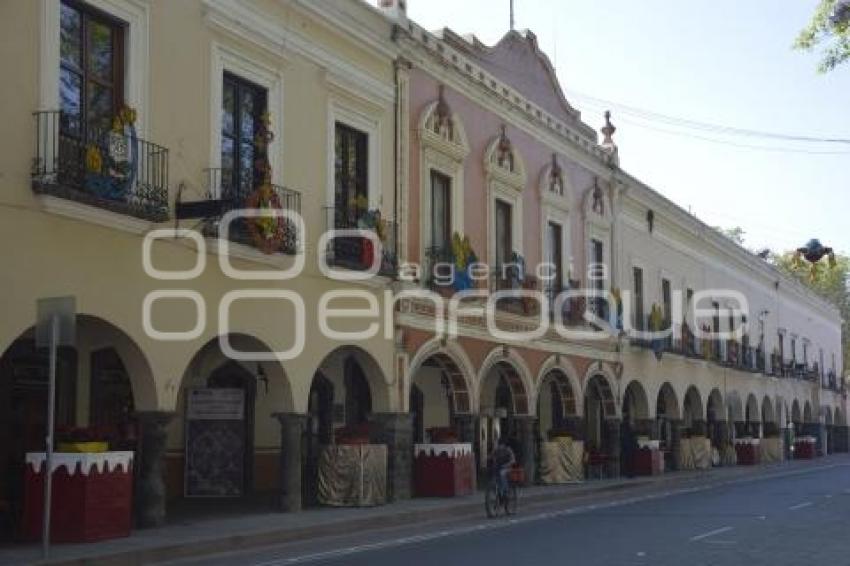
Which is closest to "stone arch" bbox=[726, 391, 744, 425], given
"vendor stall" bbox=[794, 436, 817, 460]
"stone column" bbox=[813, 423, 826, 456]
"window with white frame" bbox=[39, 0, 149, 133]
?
"vendor stall" bbox=[794, 436, 817, 460]

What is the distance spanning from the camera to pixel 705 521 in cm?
1856

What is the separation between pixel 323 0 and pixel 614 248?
53.2 ft

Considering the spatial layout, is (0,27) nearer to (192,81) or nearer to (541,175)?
(192,81)

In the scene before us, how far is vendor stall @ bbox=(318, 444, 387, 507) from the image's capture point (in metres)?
20.0

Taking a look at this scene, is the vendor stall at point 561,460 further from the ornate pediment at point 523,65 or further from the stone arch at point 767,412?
the stone arch at point 767,412

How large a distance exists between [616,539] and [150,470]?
654 cm

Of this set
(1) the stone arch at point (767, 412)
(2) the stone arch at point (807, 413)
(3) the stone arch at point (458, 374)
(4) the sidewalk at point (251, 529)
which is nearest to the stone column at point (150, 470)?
(4) the sidewalk at point (251, 529)

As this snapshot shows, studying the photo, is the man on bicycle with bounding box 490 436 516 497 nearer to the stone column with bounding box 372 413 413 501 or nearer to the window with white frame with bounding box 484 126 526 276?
the stone column with bounding box 372 413 413 501

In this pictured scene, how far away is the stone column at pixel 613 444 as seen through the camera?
1266 inches

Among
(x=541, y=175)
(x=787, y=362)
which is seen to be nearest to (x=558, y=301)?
(x=541, y=175)

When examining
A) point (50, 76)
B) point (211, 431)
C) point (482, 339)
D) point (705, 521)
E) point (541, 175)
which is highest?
point (541, 175)

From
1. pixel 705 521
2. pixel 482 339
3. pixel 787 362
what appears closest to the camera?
pixel 705 521

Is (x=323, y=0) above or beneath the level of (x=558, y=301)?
above

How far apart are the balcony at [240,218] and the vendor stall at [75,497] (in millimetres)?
3780
